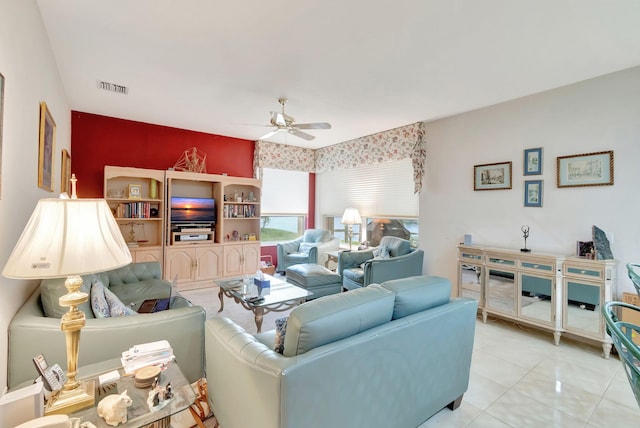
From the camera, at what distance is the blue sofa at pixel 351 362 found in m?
1.15

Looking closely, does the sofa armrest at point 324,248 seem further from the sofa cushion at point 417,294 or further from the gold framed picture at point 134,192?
the sofa cushion at point 417,294

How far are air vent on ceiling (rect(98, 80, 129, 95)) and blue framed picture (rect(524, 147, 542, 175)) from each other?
4586mm

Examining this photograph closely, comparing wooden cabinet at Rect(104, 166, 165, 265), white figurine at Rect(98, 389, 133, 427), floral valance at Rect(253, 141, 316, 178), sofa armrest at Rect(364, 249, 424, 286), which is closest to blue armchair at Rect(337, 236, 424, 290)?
sofa armrest at Rect(364, 249, 424, 286)

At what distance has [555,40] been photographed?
219 cm

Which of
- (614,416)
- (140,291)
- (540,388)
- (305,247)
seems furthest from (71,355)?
(305,247)

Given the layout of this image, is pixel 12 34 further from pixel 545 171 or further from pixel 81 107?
pixel 545 171

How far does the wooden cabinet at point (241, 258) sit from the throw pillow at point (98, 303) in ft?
9.65

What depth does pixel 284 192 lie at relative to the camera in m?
6.28

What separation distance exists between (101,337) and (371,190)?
4.57 metres

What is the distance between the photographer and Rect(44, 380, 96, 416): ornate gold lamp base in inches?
42.6

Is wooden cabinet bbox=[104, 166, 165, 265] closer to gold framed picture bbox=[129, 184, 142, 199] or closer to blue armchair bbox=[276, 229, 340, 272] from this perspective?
gold framed picture bbox=[129, 184, 142, 199]

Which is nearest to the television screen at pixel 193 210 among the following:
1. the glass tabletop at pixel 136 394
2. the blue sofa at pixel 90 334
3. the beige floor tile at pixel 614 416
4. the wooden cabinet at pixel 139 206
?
the wooden cabinet at pixel 139 206

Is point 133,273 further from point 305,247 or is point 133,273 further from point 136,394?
point 305,247

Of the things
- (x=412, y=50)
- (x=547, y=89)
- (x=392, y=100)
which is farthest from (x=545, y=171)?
(x=412, y=50)
